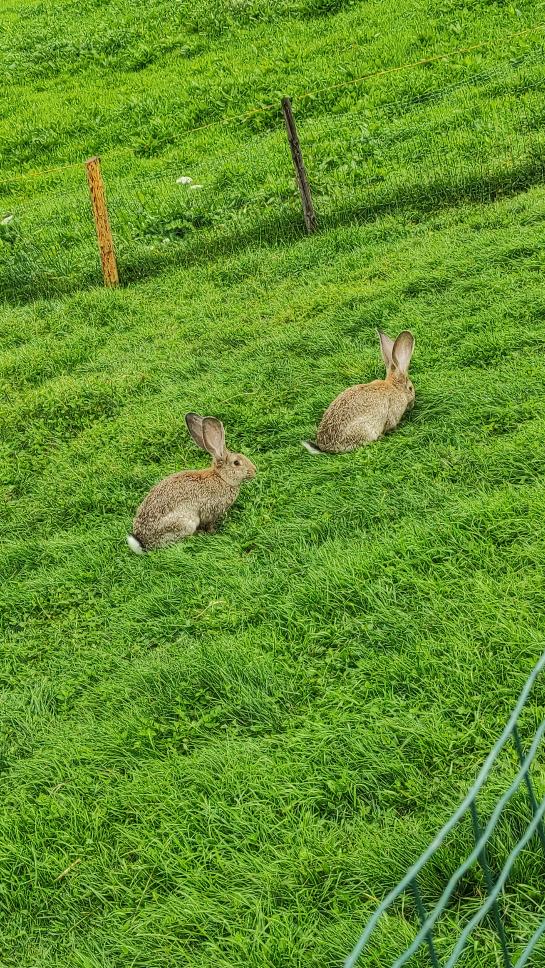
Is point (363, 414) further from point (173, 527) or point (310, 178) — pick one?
point (310, 178)

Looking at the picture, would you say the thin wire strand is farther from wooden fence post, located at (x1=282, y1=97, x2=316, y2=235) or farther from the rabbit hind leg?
the rabbit hind leg

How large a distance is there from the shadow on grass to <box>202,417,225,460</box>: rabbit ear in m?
4.91

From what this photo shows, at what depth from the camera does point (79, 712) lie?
4.41 m

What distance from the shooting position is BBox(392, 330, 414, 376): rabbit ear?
643 centimetres

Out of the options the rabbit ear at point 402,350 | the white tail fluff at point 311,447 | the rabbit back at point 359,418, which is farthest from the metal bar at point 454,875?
the rabbit ear at point 402,350

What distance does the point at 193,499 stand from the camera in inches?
226

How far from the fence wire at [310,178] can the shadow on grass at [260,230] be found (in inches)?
0.6

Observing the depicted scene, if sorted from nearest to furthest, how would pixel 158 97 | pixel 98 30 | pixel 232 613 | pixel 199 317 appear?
pixel 232 613 → pixel 199 317 → pixel 158 97 → pixel 98 30

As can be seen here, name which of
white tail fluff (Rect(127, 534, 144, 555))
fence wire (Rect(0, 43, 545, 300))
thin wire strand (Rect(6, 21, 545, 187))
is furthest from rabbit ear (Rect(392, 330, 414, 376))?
thin wire strand (Rect(6, 21, 545, 187))

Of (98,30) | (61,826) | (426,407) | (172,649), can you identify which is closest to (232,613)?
(172,649)

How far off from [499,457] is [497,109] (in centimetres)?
762

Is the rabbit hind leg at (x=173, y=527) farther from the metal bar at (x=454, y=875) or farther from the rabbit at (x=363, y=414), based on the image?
the metal bar at (x=454, y=875)

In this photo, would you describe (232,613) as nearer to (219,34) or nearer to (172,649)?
(172,649)

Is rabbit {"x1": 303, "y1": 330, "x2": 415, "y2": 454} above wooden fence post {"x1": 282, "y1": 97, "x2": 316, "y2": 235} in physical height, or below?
below
